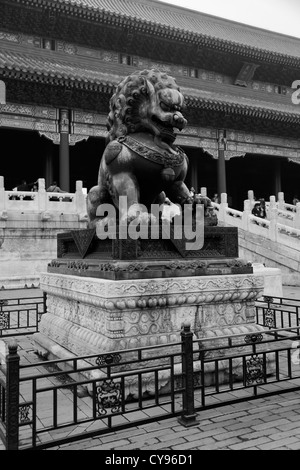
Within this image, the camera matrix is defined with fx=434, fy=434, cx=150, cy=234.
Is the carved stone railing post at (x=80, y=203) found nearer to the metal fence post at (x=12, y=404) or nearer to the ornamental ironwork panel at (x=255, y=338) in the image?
the ornamental ironwork panel at (x=255, y=338)

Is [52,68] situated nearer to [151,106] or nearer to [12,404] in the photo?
[151,106]

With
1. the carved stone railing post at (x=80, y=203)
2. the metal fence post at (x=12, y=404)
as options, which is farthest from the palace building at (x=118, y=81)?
the metal fence post at (x=12, y=404)

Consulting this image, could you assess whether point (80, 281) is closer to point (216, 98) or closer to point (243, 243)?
point (243, 243)

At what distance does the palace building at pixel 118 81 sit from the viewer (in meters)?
15.3

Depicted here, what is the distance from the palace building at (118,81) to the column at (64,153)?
4 centimetres

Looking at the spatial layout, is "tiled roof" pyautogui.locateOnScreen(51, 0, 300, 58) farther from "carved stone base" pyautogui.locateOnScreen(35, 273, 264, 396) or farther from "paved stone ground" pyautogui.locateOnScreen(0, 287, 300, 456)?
"paved stone ground" pyautogui.locateOnScreen(0, 287, 300, 456)

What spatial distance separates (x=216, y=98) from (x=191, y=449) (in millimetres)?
15890

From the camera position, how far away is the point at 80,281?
406 cm

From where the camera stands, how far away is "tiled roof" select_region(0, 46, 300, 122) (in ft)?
44.5

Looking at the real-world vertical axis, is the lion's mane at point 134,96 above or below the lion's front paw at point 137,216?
above

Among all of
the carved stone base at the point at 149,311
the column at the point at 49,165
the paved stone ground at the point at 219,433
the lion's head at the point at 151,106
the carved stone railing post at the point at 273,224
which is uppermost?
the column at the point at 49,165

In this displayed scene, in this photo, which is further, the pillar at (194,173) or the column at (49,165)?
the pillar at (194,173)

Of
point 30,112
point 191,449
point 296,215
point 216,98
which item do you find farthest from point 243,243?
point 191,449

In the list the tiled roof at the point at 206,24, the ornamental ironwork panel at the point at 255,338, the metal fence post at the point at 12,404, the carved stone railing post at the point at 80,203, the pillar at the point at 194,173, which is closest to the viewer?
the metal fence post at the point at 12,404
